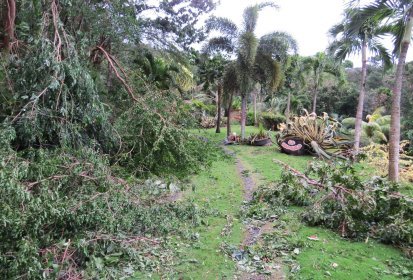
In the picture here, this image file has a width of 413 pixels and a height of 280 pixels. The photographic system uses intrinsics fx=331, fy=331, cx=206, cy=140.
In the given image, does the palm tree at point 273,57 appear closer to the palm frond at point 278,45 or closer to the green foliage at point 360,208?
the palm frond at point 278,45

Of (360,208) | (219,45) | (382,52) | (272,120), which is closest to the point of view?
(360,208)

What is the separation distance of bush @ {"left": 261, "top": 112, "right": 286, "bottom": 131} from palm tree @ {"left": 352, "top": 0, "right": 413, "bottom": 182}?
54.0 ft

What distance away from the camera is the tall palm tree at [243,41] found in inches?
580

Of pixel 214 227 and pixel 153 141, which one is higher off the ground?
pixel 153 141

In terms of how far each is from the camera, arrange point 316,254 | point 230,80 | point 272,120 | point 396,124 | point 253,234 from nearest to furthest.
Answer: point 316,254 → point 253,234 → point 396,124 → point 230,80 → point 272,120

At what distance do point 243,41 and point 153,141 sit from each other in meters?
10.9

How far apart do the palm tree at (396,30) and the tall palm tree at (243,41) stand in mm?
7934

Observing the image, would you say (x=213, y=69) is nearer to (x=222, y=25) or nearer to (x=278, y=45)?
(x=222, y=25)

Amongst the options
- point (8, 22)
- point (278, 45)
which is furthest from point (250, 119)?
point (8, 22)

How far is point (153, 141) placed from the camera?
5.17 m

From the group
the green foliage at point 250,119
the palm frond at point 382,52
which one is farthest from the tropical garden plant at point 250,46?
the green foliage at point 250,119

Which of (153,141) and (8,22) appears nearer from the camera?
(8,22)

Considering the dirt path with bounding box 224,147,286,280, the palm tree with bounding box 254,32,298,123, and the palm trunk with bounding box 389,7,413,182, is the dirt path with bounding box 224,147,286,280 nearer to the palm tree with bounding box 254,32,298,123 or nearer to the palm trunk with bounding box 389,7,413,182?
the palm trunk with bounding box 389,7,413,182

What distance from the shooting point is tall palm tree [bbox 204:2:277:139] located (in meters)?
14.7
